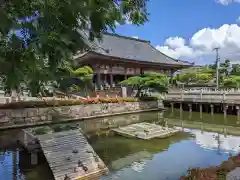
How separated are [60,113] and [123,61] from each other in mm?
A: 10177

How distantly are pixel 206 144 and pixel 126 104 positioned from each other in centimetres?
1016

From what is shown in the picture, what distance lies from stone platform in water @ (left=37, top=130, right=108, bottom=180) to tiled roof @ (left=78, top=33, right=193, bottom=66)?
1750 cm

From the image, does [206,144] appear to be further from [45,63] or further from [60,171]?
[45,63]

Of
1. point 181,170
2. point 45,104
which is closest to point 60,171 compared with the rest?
point 181,170

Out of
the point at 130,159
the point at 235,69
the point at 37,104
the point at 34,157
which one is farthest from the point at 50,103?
the point at 235,69

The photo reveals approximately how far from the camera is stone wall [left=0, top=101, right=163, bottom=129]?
47.8ft

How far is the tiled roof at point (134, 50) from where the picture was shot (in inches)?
1064

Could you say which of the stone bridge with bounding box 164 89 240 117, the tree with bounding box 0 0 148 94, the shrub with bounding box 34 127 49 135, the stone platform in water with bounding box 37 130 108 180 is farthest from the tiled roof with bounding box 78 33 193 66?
the tree with bounding box 0 0 148 94

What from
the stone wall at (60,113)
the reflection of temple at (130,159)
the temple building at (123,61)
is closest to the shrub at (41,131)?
the reflection of temple at (130,159)

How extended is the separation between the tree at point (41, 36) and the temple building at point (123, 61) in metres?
18.7

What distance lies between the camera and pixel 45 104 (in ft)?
53.6

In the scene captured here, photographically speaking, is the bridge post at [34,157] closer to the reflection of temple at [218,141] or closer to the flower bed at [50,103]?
the reflection of temple at [218,141]

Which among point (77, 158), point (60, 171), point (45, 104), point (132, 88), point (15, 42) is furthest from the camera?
point (132, 88)

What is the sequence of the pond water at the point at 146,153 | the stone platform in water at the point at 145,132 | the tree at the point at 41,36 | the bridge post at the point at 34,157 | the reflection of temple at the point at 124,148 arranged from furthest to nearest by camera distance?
the stone platform in water at the point at 145,132 → the reflection of temple at the point at 124,148 → the bridge post at the point at 34,157 → the pond water at the point at 146,153 → the tree at the point at 41,36
